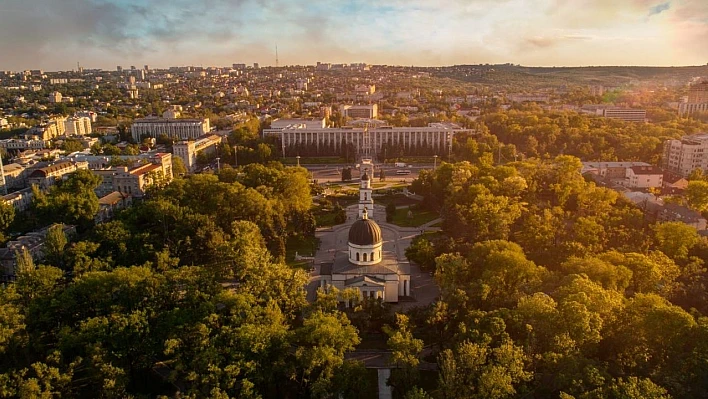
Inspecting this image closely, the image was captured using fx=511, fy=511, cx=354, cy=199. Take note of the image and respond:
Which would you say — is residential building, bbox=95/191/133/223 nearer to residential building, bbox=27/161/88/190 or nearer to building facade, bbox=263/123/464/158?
residential building, bbox=27/161/88/190

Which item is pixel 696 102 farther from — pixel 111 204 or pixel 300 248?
pixel 111 204

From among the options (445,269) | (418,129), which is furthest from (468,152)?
(445,269)

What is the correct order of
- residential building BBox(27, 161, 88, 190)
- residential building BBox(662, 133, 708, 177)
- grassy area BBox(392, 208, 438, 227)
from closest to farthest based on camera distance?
grassy area BBox(392, 208, 438, 227)
residential building BBox(27, 161, 88, 190)
residential building BBox(662, 133, 708, 177)

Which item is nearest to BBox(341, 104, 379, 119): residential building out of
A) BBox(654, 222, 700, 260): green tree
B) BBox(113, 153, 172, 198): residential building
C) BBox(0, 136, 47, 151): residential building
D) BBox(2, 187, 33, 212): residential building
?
BBox(0, 136, 47, 151): residential building

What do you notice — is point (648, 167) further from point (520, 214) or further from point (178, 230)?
point (178, 230)

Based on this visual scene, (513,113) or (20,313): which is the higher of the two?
(513,113)

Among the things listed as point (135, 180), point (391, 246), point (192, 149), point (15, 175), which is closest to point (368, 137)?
point (192, 149)

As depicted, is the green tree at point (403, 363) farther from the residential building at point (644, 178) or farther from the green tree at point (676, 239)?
the residential building at point (644, 178)
